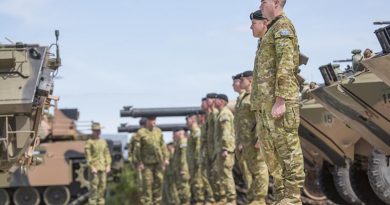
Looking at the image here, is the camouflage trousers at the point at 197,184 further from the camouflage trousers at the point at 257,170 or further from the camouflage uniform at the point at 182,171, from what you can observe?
the camouflage trousers at the point at 257,170

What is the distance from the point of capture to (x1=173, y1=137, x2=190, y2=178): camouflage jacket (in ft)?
60.3

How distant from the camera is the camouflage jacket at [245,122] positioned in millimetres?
9969

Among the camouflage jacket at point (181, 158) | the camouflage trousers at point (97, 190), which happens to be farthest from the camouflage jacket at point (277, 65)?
the camouflage trousers at point (97, 190)

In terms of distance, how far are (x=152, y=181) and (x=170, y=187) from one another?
2790mm

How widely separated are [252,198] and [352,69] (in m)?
2.18

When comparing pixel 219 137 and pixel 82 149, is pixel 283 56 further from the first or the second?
pixel 82 149

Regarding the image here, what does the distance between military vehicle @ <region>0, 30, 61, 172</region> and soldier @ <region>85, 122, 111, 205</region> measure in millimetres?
7683

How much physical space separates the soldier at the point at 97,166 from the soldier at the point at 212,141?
5885 mm

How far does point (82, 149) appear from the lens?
22.5 m

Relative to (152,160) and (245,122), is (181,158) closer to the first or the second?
(152,160)

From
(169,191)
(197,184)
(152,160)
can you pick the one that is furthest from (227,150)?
(169,191)

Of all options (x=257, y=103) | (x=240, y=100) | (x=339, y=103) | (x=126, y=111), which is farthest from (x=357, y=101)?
(x=126, y=111)

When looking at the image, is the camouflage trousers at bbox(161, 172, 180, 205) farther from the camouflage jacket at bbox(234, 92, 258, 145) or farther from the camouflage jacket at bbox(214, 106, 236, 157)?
the camouflage jacket at bbox(234, 92, 258, 145)

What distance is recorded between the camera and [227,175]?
12.1 meters
